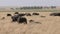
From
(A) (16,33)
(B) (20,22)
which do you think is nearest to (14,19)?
(B) (20,22)

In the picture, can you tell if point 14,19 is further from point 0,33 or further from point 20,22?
point 0,33

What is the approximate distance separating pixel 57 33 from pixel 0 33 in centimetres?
379

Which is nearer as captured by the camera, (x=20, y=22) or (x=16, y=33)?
(x=16, y=33)

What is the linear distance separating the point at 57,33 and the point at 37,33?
1326 mm

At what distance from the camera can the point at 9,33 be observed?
14.3m

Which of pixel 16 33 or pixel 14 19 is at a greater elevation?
pixel 16 33

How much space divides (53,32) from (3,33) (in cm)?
341

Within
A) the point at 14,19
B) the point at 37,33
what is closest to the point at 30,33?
the point at 37,33

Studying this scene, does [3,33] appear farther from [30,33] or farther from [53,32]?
[53,32]

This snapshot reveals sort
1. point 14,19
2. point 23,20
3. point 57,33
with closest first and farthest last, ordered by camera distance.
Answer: point 57,33, point 23,20, point 14,19

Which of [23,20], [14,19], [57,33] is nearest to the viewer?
[57,33]

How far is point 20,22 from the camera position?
20.7 meters

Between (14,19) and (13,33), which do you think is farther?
(14,19)

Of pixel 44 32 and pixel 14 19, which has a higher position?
pixel 44 32
